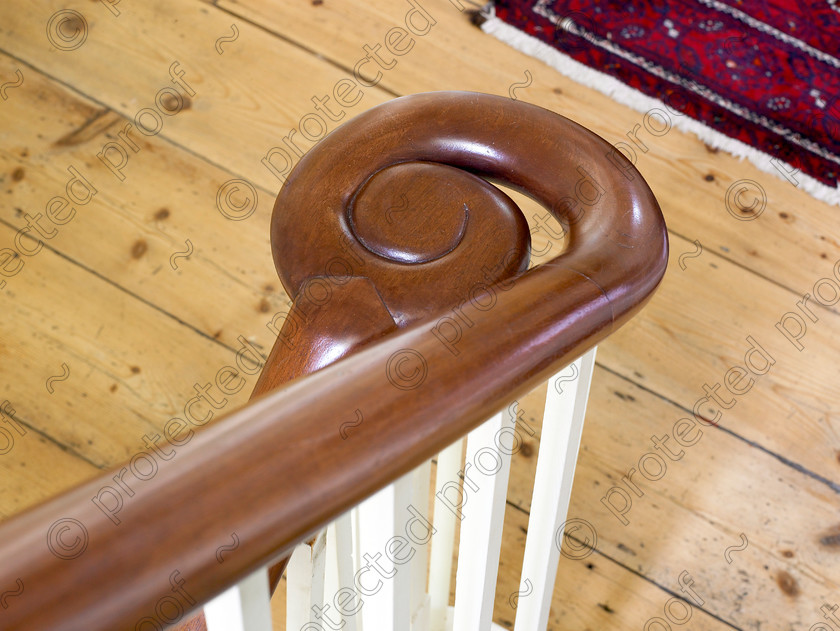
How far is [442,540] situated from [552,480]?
21 cm

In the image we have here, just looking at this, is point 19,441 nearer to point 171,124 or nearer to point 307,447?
point 171,124

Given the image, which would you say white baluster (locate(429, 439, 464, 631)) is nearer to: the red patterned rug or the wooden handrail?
the wooden handrail

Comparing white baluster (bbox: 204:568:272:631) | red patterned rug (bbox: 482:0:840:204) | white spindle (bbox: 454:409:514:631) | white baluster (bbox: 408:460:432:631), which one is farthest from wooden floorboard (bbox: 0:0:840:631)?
white baluster (bbox: 204:568:272:631)

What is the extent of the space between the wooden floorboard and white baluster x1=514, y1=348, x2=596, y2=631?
1.71 ft

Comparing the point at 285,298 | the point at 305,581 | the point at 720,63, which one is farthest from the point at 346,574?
the point at 720,63

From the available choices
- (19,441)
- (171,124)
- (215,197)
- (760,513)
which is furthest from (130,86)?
(760,513)

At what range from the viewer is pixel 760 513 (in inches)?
48.4

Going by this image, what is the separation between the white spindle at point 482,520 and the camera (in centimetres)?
47

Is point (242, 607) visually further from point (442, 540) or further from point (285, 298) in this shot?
point (285, 298)

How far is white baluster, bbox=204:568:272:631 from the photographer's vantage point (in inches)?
12.8

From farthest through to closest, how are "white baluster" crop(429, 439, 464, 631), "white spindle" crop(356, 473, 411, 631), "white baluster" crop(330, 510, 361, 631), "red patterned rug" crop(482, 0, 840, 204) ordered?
"red patterned rug" crop(482, 0, 840, 204) < "white baluster" crop(429, 439, 464, 631) < "white baluster" crop(330, 510, 361, 631) < "white spindle" crop(356, 473, 411, 631)

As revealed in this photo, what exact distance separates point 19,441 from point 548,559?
855 millimetres

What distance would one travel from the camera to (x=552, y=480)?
584 millimetres

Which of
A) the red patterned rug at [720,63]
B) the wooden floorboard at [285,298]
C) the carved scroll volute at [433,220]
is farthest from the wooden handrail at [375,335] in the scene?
the red patterned rug at [720,63]
